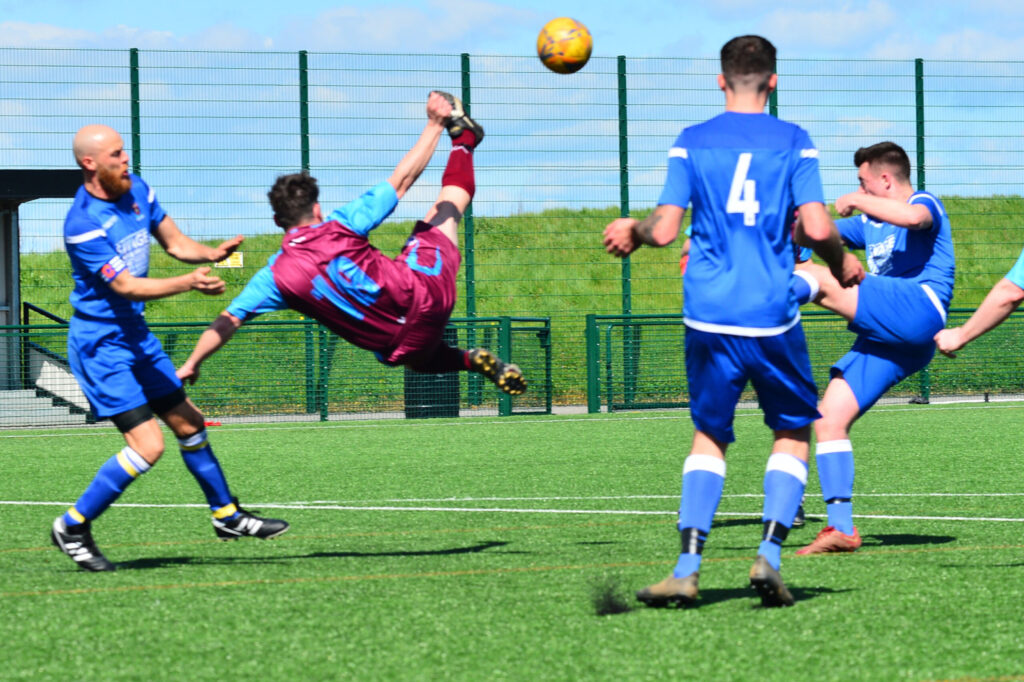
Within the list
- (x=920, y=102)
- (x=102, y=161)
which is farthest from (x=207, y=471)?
(x=920, y=102)

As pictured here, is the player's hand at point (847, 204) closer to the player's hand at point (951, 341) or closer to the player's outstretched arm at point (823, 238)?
the player's hand at point (951, 341)

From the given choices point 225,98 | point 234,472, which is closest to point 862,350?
point 234,472

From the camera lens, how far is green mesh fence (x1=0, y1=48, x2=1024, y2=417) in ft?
61.4

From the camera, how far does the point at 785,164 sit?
439cm

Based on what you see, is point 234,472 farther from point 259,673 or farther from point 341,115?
point 341,115

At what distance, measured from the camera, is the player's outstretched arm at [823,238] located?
4.40m

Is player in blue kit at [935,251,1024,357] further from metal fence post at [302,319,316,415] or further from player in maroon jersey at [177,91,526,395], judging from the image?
metal fence post at [302,319,316,415]

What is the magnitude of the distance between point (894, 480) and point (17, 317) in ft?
47.0

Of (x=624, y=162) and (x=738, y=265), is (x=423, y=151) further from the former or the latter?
(x=624, y=162)

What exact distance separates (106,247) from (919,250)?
12.5ft

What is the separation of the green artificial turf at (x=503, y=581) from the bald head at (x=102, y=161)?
1.66m

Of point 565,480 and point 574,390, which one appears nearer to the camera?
point 565,480

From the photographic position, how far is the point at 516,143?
19812mm

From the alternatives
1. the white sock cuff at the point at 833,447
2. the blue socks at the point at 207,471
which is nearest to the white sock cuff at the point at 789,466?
the white sock cuff at the point at 833,447
